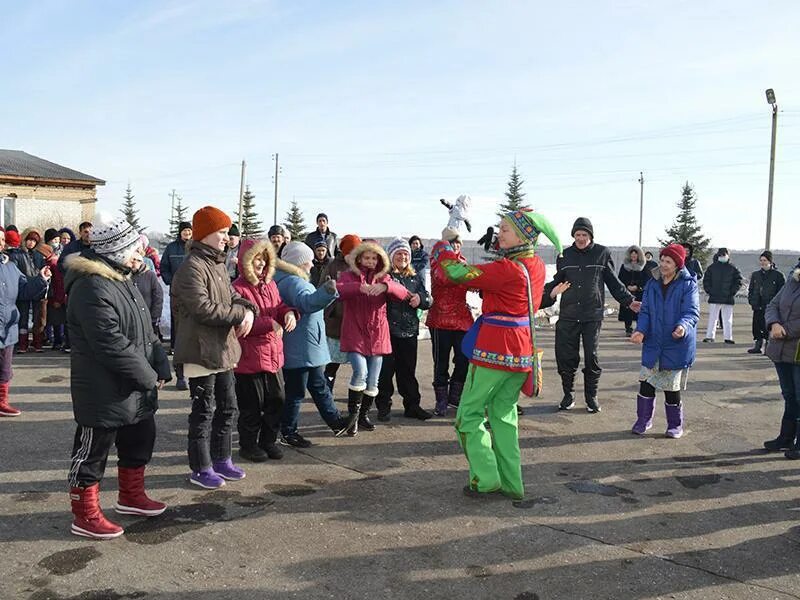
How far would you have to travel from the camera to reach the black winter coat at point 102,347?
3791 millimetres

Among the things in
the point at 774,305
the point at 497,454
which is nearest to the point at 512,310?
the point at 497,454

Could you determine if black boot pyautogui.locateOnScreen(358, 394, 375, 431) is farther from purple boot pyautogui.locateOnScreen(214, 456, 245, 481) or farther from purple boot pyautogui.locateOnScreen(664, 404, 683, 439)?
purple boot pyautogui.locateOnScreen(664, 404, 683, 439)

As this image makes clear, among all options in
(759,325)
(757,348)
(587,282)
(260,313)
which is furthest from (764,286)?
(260,313)

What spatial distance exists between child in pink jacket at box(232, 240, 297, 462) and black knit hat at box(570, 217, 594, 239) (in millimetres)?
3605

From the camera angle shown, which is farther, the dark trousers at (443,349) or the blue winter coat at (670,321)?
the dark trousers at (443,349)

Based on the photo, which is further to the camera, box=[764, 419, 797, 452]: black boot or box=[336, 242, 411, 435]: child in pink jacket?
box=[336, 242, 411, 435]: child in pink jacket

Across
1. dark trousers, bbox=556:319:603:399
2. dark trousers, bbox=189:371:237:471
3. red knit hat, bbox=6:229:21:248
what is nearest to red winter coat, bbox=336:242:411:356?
dark trousers, bbox=189:371:237:471

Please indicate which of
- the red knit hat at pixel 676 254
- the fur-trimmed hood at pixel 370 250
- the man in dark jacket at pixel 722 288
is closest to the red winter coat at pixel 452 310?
the fur-trimmed hood at pixel 370 250

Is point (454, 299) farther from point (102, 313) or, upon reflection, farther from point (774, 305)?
point (102, 313)

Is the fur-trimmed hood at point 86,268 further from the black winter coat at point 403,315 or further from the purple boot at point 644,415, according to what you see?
the purple boot at point 644,415

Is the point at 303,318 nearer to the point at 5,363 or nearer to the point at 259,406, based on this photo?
the point at 259,406

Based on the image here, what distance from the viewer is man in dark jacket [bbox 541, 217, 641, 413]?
7422mm

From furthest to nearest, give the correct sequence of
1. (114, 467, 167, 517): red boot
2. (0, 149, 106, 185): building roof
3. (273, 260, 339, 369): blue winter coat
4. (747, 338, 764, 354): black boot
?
(0, 149, 106, 185): building roof, (747, 338, 764, 354): black boot, (273, 260, 339, 369): blue winter coat, (114, 467, 167, 517): red boot

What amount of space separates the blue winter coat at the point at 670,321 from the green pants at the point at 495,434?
91.8 inches
